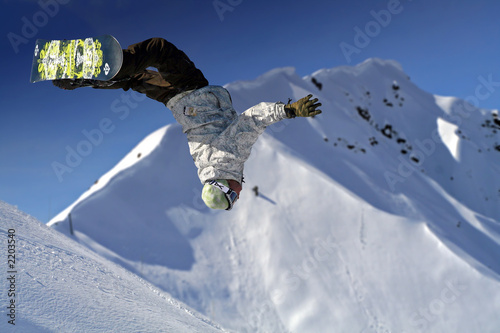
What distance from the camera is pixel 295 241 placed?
16.0m

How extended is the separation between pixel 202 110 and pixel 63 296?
238 centimetres

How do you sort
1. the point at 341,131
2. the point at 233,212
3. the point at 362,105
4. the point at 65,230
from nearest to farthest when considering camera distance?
1. the point at 65,230
2. the point at 233,212
3. the point at 341,131
4. the point at 362,105

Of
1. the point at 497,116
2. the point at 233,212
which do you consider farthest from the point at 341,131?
the point at 497,116

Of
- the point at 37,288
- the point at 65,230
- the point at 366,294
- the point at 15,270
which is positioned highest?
the point at 65,230

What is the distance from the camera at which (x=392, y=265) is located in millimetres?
15469

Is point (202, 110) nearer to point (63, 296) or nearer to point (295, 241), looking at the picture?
point (63, 296)

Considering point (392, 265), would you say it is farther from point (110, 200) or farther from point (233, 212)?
point (110, 200)

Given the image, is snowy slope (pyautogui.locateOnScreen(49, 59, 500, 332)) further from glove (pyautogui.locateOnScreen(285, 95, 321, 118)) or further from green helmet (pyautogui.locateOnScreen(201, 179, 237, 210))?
glove (pyautogui.locateOnScreen(285, 95, 321, 118))

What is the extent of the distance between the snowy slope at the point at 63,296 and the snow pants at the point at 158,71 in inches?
82.0

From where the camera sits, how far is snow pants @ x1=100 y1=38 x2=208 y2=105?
12.5ft

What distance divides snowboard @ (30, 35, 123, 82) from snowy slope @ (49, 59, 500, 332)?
1009 cm

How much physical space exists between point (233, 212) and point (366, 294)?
6.54m

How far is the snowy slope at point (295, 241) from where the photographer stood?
550 inches

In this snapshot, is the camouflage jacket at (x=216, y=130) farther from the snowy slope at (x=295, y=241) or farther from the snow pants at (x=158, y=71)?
the snowy slope at (x=295, y=241)
